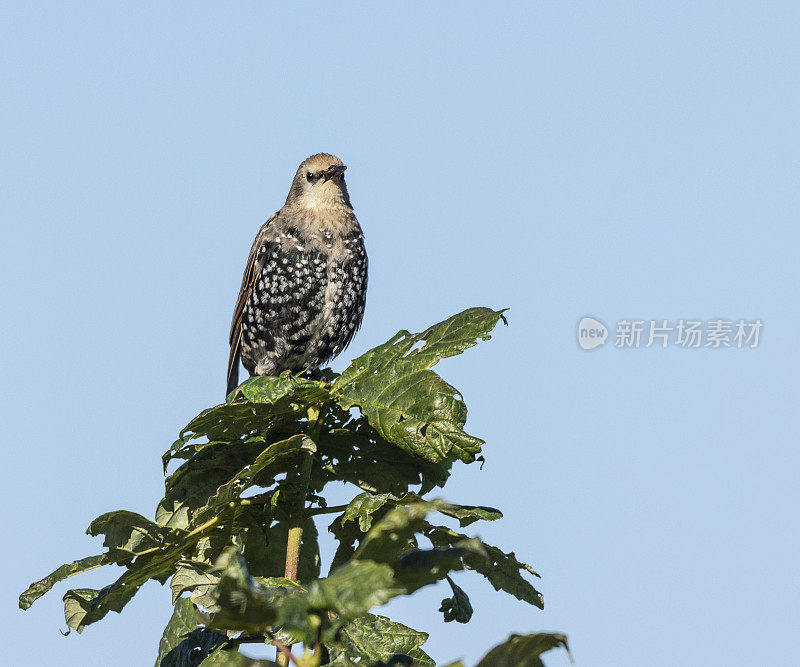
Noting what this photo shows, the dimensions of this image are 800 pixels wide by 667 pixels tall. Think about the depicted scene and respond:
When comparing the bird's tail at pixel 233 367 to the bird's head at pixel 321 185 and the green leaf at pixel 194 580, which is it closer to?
the bird's head at pixel 321 185

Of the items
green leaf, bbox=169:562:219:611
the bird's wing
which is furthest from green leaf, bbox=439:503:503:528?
the bird's wing

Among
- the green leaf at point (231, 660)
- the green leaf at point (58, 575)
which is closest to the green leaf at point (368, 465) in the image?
the green leaf at point (58, 575)

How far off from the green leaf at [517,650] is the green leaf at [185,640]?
5.17 feet

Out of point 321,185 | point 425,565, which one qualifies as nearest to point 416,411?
point 425,565

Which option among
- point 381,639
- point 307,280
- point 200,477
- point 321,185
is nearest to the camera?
point 381,639

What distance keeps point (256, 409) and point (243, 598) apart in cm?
177

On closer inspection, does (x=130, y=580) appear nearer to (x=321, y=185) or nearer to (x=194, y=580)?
(x=194, y=580)

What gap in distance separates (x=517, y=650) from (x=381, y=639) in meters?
1.02

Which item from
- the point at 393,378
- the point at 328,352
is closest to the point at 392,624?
the point at 393,378

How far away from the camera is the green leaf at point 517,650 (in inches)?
87.2

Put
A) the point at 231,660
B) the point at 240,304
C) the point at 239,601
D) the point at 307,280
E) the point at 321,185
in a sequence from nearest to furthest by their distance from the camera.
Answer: the point at 239,601 → the point at 231,660 → the point at 307,280 → the point at 321,185 → the point at 240,304

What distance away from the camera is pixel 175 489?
13.4 ft

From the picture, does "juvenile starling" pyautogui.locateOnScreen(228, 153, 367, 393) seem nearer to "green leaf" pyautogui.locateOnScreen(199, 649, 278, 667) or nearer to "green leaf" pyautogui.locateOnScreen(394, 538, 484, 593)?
"green leaf" pyautogui.locateOnScreen(199, 649, 278, 667)

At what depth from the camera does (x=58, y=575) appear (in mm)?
3652
